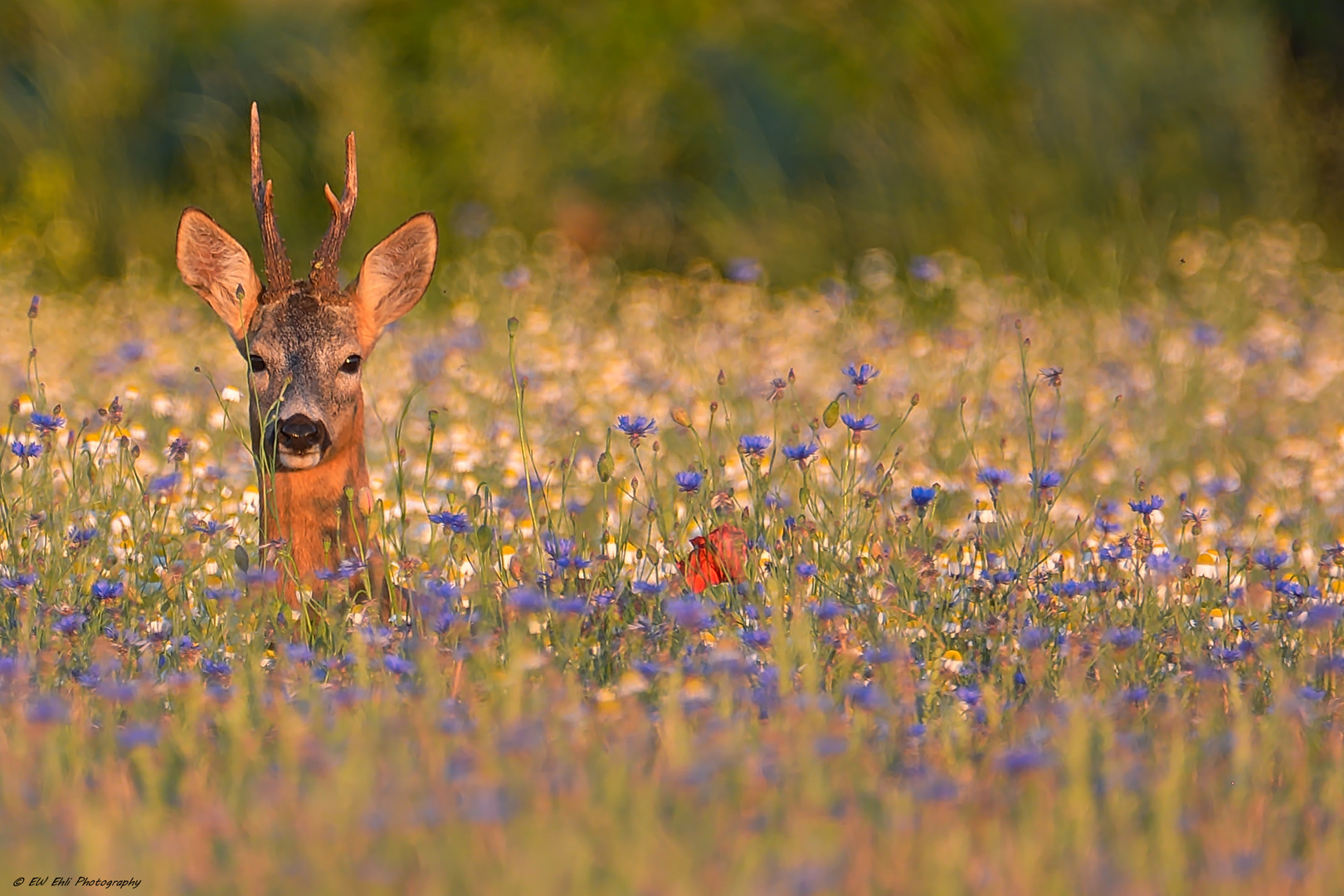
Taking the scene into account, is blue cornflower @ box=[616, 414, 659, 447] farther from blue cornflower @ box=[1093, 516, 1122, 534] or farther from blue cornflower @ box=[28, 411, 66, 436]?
blue cornflower @ box=[28, 411, 66, 436]

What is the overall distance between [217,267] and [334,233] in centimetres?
36

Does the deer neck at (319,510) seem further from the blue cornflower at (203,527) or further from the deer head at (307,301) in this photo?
the blue cornflower at (203,527)

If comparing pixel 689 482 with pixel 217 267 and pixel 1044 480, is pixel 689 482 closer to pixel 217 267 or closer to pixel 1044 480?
pixel 1044 480

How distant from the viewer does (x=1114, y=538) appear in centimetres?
504

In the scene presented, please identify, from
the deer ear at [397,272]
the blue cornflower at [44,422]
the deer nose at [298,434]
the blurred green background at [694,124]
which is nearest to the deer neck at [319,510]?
the deer nose at [298,434]

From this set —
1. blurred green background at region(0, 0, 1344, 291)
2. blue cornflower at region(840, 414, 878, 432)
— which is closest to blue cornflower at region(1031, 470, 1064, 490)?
blue cornflower at region(840, 414, 878, 432)

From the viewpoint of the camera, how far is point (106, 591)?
3965mm

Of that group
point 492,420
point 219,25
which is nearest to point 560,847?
point 492,420

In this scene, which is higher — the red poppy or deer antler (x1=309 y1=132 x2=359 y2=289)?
deer antler (x1=309 y1=132 x2=359 y2=289)

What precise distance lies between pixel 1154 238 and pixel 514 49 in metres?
4.48

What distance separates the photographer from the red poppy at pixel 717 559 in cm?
432

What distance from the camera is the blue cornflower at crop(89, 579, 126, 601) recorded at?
13.0 ft

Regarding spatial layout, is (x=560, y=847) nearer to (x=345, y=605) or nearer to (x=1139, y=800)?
(x=1139, y=800)

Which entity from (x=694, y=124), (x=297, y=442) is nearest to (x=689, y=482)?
(x=297, y=442)
